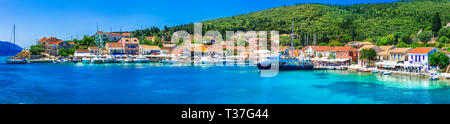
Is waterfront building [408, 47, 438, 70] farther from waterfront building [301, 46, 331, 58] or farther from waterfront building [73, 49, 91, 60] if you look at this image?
waterfront building [73, 49, 91, 60]

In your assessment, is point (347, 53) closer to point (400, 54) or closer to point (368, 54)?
point (368, 54)

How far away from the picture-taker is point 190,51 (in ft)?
180

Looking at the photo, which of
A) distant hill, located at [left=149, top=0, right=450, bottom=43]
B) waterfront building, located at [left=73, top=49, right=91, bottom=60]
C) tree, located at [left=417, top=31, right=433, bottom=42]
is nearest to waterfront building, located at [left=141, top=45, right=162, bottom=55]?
waterfront building, located at [left=73, top=49, right=91, bottom=60]

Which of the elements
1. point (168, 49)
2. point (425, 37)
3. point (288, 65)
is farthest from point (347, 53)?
point (168, 49)

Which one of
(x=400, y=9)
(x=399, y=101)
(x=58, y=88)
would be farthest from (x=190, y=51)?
(x=400, y=9)

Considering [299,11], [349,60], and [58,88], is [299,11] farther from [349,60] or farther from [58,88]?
[58,88]

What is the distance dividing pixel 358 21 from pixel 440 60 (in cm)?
5748

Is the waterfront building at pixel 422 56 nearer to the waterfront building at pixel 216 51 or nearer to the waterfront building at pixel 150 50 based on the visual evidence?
the waterfront building at pixel 216 51

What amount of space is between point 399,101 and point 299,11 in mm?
85685

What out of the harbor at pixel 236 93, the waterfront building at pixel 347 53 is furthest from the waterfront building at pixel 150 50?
the harbor at pixel 236 93

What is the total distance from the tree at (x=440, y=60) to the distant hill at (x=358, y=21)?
116ft

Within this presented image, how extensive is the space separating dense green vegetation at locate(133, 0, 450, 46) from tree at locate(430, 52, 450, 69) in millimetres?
27203

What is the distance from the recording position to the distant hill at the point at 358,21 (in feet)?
211

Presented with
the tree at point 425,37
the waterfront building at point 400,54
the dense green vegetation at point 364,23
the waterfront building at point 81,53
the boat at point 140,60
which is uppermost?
the dense green vegetation at point 364,23
